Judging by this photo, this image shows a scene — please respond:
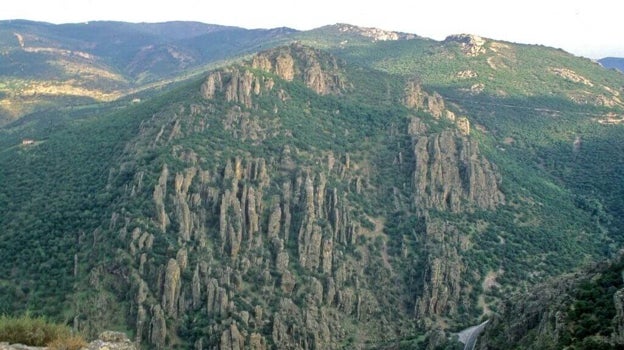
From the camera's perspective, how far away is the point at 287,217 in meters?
91.4

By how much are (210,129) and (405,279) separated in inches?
1559

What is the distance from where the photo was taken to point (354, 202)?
10156cm

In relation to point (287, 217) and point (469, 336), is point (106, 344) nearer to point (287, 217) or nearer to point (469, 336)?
point (469, 336)

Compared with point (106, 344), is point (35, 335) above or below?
below

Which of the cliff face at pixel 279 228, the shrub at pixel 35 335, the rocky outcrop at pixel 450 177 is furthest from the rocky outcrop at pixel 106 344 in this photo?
the rocky outcrop at pixel 450 177

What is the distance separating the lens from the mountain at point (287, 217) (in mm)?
75125

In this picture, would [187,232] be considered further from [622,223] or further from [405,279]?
[622,223]

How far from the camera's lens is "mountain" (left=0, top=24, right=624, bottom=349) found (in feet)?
246

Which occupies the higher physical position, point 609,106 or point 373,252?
point 609,106

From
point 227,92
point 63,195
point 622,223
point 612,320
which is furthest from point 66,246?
point 622,223

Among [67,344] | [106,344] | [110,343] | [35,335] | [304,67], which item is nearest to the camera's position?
[67,344]

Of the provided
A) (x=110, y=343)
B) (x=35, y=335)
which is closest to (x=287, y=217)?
(x=35, y=335)

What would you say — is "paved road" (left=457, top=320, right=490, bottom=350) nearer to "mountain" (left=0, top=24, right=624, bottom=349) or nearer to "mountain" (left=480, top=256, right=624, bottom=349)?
"mountain" (left=0, top=24, right=624, bottom=349)

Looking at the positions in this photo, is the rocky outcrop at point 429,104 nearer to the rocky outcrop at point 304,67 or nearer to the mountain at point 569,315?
the rocky outcrop at point 304,67
